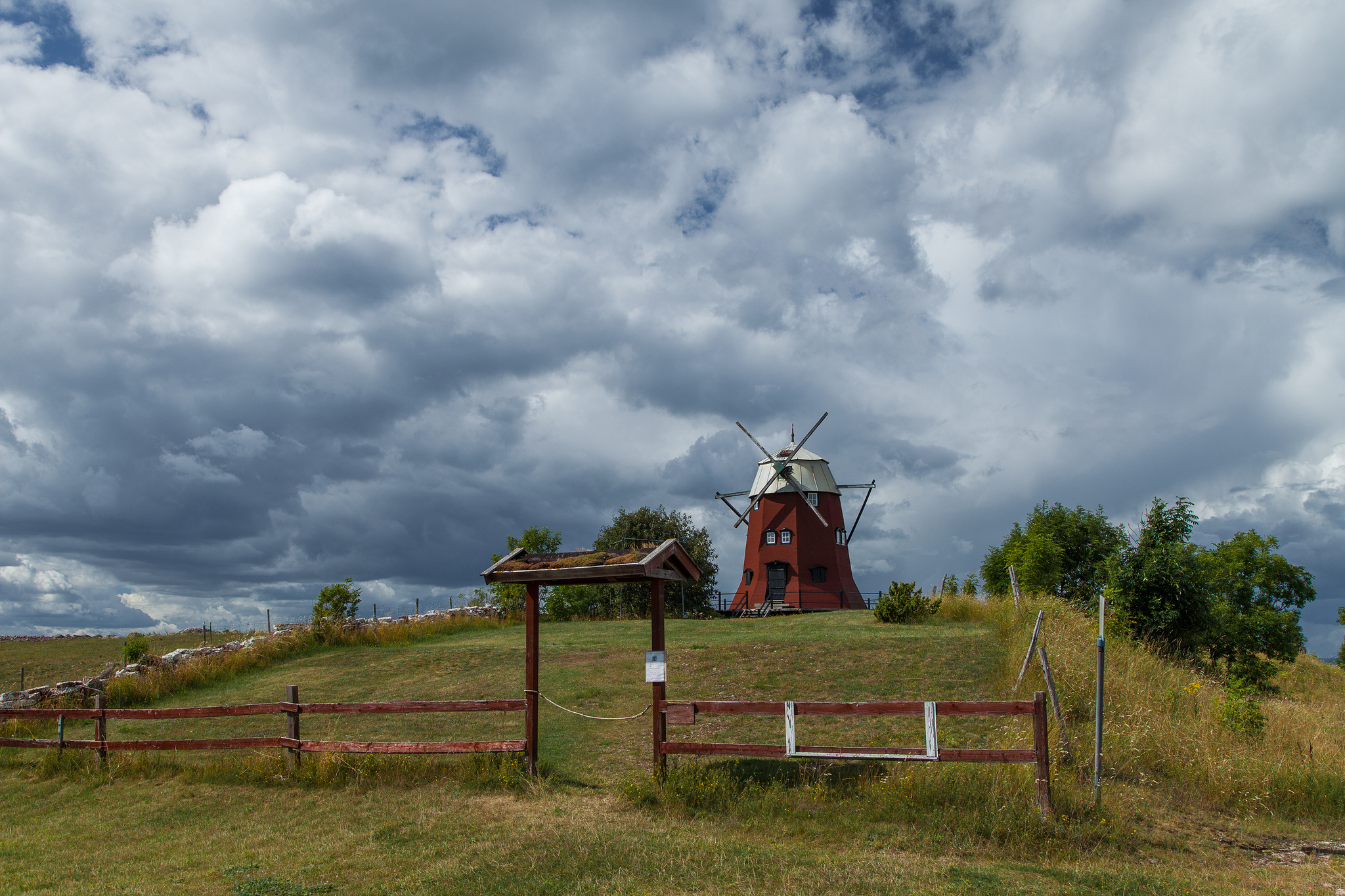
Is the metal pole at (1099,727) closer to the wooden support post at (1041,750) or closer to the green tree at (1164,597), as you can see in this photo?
the wooden support post at (1041,750)

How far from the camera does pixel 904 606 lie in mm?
25328

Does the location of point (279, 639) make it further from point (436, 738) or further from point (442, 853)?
point (442, 853)

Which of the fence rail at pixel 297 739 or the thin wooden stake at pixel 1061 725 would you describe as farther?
the fence rail at pixel 297 739

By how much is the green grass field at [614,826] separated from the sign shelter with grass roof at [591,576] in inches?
29.5

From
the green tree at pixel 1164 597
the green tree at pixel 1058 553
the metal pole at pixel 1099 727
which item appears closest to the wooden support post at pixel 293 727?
the metal pole at pixel 1099 727

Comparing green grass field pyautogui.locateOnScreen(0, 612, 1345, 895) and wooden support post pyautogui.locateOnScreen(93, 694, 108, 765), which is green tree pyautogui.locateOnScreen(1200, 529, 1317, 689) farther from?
wooden support post pyautogui.locateOnScreen(93, 694, 108, 765)

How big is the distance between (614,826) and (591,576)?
3.50 m

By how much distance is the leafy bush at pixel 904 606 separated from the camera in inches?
991

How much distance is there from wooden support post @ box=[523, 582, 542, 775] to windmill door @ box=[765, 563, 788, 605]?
33978mm

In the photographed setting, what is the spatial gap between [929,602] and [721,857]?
64.3 ft

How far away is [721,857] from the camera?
26.0 ft

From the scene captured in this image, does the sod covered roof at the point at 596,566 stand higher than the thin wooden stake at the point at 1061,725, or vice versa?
the sod covered roof at the point at 596,566

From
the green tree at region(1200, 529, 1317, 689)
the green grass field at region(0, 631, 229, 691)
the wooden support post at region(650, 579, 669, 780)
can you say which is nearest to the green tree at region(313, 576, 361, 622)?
the green grass field at region(0, 631, 229, 691)

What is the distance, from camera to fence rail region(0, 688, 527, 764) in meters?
11.5
